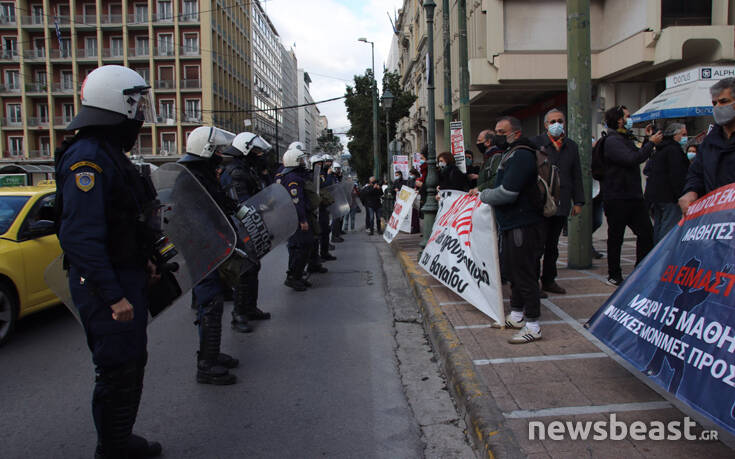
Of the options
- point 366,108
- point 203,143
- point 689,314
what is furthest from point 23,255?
point 366,108

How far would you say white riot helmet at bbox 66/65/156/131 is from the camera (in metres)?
2.68

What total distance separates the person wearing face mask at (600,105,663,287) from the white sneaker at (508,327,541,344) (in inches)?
90.6

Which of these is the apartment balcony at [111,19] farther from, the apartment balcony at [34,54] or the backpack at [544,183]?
the backpack at [544,183]

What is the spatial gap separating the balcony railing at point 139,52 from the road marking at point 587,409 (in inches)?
2319

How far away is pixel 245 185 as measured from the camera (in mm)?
5836

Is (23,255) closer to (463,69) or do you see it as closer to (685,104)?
(463,69)

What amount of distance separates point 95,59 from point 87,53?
1.47 metres

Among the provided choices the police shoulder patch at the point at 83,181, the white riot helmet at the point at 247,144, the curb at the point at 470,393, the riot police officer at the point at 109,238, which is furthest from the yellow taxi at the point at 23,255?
the curb at the point at 470,393

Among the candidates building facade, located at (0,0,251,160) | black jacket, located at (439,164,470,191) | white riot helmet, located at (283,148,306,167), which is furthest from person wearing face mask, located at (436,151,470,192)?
building facade, located at (0,0,251,160)

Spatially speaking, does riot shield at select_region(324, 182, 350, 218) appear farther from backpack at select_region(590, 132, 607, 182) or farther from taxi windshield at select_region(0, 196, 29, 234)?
taxi windshield at select_region(0, 196, 29, 234)

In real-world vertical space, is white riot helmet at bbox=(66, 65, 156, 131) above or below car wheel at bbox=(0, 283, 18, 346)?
above

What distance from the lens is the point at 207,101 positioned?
55.2 m

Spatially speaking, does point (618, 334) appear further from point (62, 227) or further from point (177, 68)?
point (177, 68)

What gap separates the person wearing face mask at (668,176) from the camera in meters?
5.98
